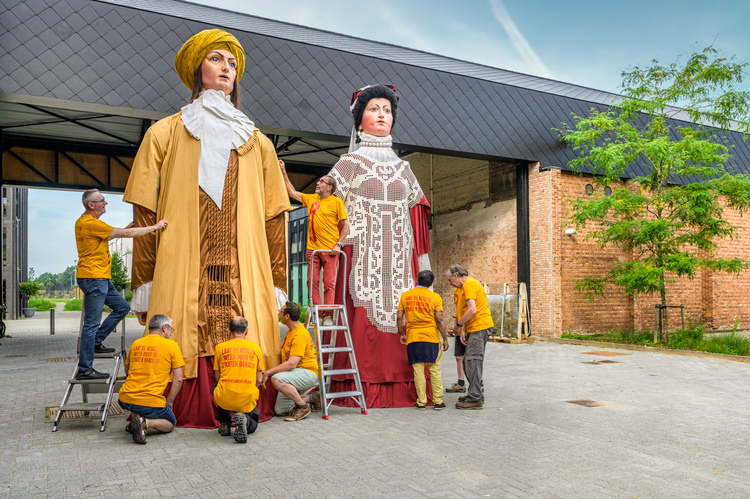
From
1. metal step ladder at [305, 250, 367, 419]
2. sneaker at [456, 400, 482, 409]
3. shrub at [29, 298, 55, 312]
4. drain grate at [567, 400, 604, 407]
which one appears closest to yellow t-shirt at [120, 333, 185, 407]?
metal step ladder at [305, 250, 367, 419]

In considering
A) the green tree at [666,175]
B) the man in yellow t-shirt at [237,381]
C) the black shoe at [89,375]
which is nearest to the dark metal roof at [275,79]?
the green tree at [666,175]

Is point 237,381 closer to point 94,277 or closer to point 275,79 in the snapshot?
point 94,277

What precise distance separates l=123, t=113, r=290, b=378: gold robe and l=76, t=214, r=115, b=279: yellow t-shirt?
0.36 meters

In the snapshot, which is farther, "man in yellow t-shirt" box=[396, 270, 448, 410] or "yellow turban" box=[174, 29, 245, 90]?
"man in yellow t-shirt" box=[396, 270, 448, 410]

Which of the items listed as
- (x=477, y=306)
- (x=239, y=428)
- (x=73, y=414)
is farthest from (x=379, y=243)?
(x=73, y=414)

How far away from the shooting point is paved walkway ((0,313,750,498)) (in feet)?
12.5

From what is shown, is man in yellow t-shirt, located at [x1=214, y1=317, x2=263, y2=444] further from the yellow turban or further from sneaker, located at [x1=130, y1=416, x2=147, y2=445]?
the yellow turban

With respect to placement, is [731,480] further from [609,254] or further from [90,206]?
[609,254]

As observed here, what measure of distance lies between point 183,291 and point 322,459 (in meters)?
2.22

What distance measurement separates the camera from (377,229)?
7.09m

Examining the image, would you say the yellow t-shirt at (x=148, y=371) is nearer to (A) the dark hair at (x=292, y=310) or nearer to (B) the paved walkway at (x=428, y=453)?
(B) the paved walkway at (x=428, y=453)

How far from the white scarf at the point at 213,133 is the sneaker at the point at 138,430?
7.05 ft

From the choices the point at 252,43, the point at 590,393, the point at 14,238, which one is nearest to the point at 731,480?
the point at 590,393

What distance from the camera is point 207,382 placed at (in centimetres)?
564
